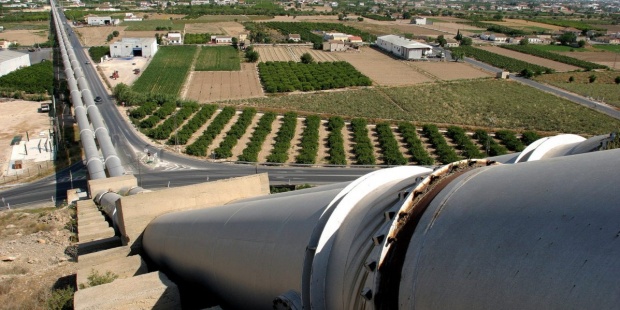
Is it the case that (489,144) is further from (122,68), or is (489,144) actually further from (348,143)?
(122,68)

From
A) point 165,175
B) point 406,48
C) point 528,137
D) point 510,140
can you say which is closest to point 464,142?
point 510,140

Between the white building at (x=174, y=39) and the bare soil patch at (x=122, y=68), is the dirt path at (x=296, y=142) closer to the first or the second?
the bare soil patch at (x=122, y=68)

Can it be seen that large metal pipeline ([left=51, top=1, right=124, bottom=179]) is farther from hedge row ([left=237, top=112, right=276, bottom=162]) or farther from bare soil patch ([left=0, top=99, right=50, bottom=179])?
hedge row ([left=237, top=112, right=276, bottom=162])

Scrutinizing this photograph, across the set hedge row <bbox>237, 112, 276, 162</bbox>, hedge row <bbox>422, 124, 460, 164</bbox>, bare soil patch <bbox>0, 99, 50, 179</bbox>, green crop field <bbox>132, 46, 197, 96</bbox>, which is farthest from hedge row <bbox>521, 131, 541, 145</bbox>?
bare soil patch <bbox>0, 99, 50, 179</bbox>

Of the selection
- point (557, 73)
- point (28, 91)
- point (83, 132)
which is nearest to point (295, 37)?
point (557, 73)

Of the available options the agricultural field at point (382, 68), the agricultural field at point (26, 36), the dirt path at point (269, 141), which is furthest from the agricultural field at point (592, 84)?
the agricultural field at point (26, 36)

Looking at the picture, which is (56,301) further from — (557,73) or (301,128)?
(557,73)
